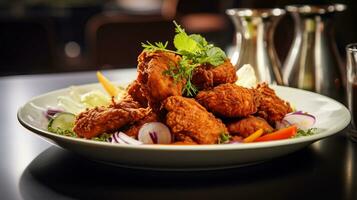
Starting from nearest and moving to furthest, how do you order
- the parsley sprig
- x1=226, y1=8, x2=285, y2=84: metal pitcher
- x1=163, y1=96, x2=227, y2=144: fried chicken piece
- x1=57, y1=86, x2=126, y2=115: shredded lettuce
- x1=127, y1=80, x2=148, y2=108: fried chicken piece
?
x1=163, y1=96, x2=227, y2=144: fried chicken piece → the parsley sprig → x1=127, y1=80, x2=148, y2=108: fried chicken piece → x1=57, y1=86, x2=126, y2=115: shredded lettuce → x1=226, y1=8, x2=285, y2=84: metal pitcher

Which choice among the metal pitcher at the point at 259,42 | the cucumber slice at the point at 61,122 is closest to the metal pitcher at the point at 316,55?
the metal pitcher at the point at 259,42

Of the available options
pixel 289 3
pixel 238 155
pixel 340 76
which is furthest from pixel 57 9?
pixel 238 155

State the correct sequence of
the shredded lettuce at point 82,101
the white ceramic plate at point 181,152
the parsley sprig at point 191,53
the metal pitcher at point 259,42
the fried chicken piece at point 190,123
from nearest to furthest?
the white ceramic plate at point 181,152 < the fried chicken piece at point 190,123 < the parsley sprig at point 191,53 < the shredded lettuce at point 82,101 < the metal pitcher at point 259,42

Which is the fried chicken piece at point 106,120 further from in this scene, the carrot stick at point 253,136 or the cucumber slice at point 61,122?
the carrot stick at point 253,136

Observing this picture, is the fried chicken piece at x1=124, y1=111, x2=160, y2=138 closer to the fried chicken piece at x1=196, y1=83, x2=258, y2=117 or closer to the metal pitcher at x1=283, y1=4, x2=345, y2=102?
the fried chicken piece at x1=196, y1=83, x2=258, y2=117

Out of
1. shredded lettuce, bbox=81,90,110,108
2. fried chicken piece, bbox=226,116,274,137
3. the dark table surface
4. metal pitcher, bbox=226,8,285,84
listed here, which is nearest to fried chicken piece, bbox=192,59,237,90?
fried chicken piece, bbox=226,116,274,137

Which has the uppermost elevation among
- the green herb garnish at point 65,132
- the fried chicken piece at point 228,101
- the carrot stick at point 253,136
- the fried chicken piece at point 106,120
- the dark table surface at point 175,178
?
the fried chicken piece at point 228,101

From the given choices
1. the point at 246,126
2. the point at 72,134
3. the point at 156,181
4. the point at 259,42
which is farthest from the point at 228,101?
the point at 259,42

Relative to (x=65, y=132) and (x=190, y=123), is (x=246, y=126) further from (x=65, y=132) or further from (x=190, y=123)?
(x=65, y=132)
